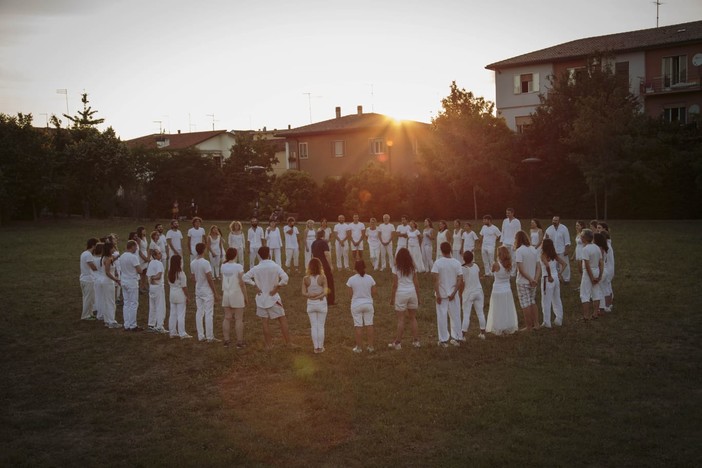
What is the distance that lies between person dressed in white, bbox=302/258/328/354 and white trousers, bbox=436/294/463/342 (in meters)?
2.27

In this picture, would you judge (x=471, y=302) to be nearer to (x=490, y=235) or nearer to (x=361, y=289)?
(x=361, y=289)

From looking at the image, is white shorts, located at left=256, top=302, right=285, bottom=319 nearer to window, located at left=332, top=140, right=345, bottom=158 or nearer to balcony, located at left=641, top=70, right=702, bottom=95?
balcony, located at left=641, top=70, right=702, bottom=95

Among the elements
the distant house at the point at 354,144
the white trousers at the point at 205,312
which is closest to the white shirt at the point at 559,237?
the white trousers at the point at 205,312

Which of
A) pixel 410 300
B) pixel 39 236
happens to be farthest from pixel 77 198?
pixel 410 300

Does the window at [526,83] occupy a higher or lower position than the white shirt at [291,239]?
higher

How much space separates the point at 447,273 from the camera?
12812 millimetres

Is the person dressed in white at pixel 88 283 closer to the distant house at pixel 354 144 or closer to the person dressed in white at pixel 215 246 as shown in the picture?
the person dressed in white at pixel 215 246

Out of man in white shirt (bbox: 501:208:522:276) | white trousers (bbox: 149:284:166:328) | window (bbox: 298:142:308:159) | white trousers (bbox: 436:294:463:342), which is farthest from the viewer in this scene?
window (bbox: 298:142:308:159)

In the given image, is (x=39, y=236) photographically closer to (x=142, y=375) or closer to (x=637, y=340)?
(x=142, y=375)

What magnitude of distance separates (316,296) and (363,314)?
0.97 meters

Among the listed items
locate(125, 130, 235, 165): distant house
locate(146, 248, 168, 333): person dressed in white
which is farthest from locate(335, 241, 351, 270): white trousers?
locate(125, 130, 235, 165): distant house

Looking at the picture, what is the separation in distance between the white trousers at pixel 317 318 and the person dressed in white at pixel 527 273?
13.8 feet

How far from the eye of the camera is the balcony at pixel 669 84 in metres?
47.9

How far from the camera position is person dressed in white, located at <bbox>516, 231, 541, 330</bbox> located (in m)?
13.7
